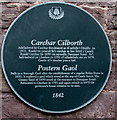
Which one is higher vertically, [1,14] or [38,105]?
[1,14]

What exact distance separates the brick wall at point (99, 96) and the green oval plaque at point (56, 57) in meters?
0.06

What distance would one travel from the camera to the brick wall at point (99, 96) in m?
2.66

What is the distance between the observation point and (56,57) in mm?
2699

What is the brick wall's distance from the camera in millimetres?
2664

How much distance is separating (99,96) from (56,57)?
19.9 inches

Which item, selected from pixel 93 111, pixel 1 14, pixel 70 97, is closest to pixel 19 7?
pixel 1 14

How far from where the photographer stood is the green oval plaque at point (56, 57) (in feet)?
8.73

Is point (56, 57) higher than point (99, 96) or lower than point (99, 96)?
higher

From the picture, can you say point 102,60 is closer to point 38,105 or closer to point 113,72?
point 113,72

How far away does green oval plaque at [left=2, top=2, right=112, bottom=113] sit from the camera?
2.66m

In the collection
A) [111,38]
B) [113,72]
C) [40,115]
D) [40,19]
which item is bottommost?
[40,115]

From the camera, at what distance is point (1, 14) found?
2.77 metres

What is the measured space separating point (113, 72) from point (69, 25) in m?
0.57

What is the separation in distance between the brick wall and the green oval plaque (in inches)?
2.3
